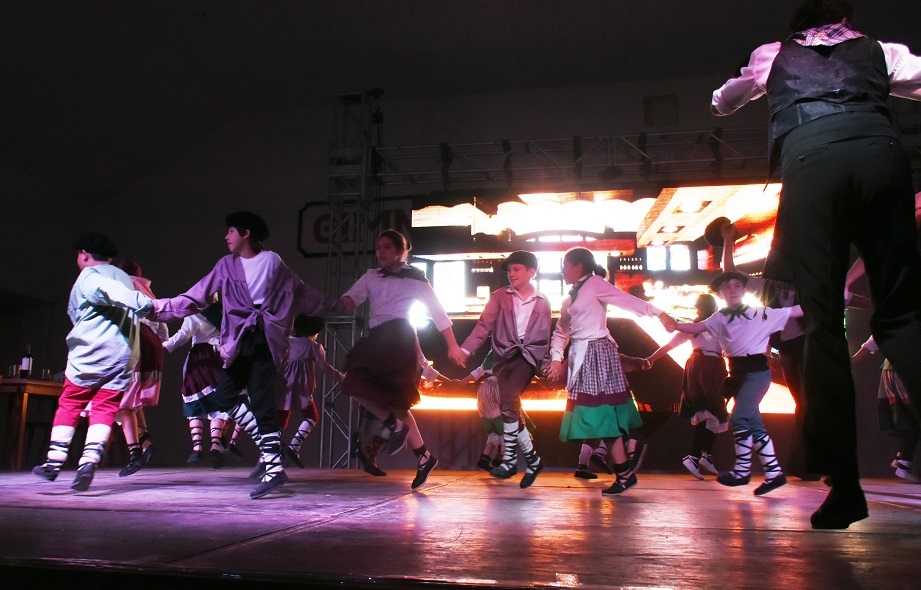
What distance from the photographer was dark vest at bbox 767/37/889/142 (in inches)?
76.1

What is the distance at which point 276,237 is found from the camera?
10227 millimetres

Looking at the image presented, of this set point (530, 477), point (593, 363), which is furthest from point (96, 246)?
point (593, 363)

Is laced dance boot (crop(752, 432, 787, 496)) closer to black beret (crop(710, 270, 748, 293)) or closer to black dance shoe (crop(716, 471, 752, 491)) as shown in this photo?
black dance shoe (crop(716, 471, 752, 491))

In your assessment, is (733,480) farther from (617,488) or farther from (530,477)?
(530,477)

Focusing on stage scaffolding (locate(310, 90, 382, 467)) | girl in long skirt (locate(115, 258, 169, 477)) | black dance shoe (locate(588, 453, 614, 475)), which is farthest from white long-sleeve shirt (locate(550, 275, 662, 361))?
stage scaffolding (locate(310, 90, 382, 467))

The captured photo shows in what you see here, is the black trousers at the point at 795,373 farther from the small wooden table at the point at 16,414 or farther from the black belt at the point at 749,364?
the small wooden table at the point at 16,414

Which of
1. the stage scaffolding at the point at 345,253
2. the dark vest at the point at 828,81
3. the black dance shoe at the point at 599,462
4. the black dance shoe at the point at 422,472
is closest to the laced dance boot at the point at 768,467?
the black dance shoe at the point at 422,472

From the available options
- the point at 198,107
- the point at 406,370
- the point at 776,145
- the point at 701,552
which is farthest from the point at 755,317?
the point at 198,107

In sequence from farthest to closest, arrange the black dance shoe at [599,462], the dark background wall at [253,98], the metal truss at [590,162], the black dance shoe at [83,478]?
the metal truss at [590,162]
the dark background wall at [253,98]
the black dance shoe at [599,462]
the black dance shoe at [83,478]

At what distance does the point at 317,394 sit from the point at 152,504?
635 centimetres

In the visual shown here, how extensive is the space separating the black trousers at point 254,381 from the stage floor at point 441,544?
48cm

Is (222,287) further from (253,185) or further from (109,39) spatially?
(253,185)

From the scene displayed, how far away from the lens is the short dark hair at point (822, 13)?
82.3 inches

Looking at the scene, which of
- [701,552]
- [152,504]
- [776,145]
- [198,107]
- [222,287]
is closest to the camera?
[701,552]
